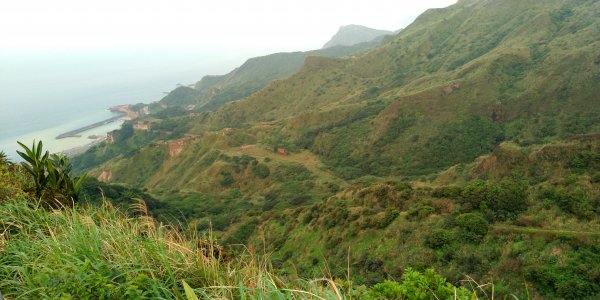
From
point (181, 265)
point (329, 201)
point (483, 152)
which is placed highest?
point (181, 265)

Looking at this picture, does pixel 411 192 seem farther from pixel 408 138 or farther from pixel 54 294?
pixel 408 138

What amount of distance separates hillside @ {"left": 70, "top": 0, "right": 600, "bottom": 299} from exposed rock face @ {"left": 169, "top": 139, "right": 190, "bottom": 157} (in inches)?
12.1

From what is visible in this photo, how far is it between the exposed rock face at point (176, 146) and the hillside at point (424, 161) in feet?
1.01

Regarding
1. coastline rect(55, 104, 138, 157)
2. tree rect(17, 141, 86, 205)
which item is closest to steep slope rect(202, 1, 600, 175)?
tree rect(17, 141, 86, 205)

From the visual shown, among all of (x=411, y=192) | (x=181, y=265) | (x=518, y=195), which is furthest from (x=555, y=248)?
(x=181, y=265)

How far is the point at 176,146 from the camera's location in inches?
3152

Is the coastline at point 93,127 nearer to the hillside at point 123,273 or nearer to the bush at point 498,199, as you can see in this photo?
the bush at point 498,199

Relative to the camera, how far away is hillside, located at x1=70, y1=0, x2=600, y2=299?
15.3m

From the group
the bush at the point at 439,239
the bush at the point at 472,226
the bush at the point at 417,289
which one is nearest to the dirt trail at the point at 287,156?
the bush at the point at 472,226

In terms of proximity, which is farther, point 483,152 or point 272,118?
point 272,118

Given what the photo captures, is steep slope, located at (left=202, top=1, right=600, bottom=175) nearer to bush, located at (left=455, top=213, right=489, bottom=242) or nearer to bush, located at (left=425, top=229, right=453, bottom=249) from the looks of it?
bush, located at (left=455, top=213, right=489, bottom=242)

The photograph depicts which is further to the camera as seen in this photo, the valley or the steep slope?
the steep slope

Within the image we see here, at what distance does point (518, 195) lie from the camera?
62.4 ft

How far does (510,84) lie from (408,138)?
73.4 ft
